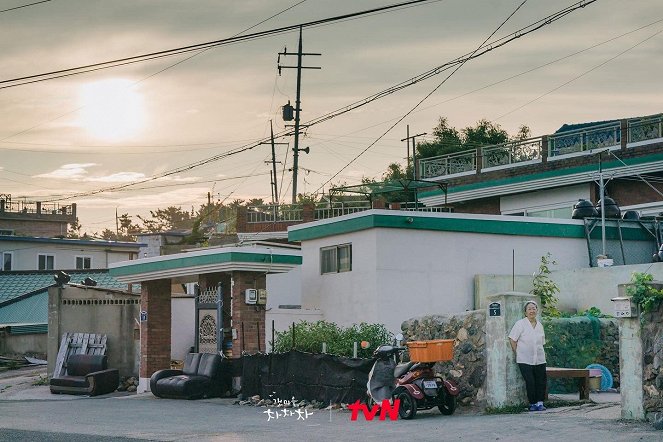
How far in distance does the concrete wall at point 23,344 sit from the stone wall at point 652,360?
3073 cm

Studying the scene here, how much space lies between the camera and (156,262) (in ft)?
96.0

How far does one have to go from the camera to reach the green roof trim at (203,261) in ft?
88.2

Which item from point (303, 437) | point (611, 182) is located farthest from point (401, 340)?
point (611, 182)

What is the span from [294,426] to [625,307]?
20.1ft

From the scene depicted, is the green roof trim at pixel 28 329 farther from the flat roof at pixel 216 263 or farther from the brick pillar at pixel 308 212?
the brick pillar at pixel 308 212

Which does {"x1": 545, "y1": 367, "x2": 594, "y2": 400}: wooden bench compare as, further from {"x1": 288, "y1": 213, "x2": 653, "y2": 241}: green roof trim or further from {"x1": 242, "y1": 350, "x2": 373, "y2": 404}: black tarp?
{"x1": 288, "y1": 213, "x2": 653, "y2": 241}: green roof trim

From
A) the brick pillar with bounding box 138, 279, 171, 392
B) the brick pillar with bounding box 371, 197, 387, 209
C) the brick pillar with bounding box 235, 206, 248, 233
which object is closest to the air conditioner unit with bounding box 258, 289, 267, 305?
the brick pillar with bounding box 138, 279, 171, 392

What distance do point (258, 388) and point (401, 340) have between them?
4.52m

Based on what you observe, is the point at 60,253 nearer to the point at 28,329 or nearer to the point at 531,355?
the point at 28,329

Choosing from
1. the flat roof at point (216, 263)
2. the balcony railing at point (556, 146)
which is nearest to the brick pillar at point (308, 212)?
the balcony railing at point (556, 146)

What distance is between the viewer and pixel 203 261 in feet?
90.5

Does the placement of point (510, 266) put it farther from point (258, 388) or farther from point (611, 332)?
point (258, 388)

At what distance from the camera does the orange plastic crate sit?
61.8 ft

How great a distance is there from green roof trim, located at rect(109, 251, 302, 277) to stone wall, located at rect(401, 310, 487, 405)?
7138mm
